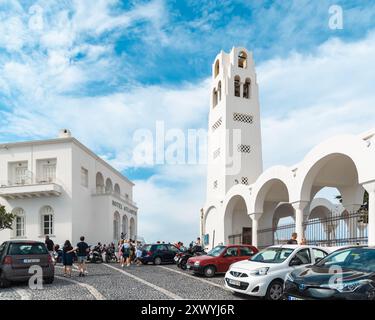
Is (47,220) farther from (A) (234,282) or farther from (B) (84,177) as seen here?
(A) (234,282)

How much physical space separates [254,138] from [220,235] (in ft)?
26.8

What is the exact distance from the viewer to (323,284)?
25.8 ft

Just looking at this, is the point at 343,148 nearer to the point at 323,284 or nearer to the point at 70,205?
the point at 323,284

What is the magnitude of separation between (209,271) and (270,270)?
21.3ft

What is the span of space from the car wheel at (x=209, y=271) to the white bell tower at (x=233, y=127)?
14723 mm

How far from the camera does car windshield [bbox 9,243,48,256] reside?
13.2 metres

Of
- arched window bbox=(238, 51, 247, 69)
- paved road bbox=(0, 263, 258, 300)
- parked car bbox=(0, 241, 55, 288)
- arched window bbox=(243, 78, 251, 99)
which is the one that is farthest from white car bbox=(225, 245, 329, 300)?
arched window bbox=(238, 51, 247, 69)

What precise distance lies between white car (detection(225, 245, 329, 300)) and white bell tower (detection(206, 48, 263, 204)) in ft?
64.5

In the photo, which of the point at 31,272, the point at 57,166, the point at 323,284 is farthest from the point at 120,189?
the point at 323,284

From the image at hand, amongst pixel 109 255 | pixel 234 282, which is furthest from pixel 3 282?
pixel 109 255

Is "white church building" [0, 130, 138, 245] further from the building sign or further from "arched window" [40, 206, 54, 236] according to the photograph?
the building sign

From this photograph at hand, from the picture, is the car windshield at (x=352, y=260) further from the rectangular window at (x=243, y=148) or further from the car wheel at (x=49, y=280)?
the rectangular window at (x=243, y=148)

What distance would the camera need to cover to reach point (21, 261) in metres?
13.1

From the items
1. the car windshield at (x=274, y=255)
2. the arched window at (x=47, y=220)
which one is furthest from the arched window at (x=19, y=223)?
the car windshield at (x=274, y=255)
